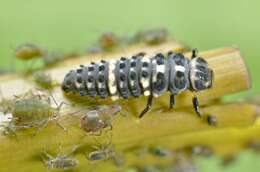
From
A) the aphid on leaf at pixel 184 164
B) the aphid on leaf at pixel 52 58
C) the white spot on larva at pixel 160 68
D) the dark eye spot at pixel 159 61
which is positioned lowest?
the aphid on leaf at pixel 184 164

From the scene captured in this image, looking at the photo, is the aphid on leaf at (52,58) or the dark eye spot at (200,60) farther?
the aphid on leaf at (52,58)

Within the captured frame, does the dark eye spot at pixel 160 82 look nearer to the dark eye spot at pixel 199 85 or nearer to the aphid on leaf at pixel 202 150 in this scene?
the dark eye spot at pixel 199 85

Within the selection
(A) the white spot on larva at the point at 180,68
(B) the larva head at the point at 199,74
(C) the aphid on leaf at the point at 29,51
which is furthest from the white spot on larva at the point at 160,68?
(C) the aphid on leaf at the point at 29,51

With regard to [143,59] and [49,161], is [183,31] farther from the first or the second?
[49,161]

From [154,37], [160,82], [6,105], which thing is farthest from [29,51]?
[160,82]

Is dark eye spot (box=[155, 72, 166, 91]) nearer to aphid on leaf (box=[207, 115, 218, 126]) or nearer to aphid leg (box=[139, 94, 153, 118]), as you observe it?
aphid leg (box=[139, 94, 153, 118])

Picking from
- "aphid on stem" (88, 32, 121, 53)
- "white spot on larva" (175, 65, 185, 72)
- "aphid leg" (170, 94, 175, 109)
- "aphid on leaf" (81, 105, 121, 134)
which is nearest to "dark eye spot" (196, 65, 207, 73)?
"white spot on larva" (175, 65, 185, 72)

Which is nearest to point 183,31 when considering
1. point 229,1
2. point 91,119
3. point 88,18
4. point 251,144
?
point 229,1
